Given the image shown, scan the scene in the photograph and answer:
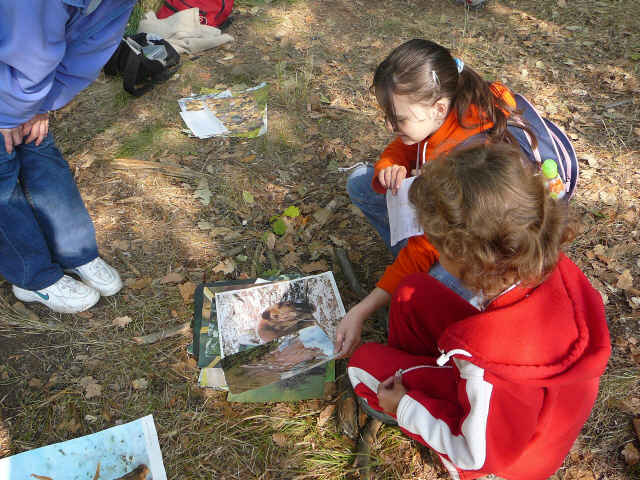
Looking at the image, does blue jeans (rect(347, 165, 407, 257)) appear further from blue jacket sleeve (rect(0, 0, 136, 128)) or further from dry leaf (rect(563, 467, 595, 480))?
blue jacket sleeve (rect(0, 0, 136, 128))

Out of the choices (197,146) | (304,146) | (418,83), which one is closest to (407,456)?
(418,83)

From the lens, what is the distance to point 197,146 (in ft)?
10.9

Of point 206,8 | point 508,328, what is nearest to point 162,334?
point 508,328

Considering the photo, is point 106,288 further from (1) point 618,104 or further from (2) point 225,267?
(1) point 618,104

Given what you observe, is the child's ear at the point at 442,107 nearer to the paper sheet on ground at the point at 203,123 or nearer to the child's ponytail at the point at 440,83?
the child's ponytail at the point at 440,83

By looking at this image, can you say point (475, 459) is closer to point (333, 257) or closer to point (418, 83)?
point (418, 83)

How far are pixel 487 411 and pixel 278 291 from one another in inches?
52.3

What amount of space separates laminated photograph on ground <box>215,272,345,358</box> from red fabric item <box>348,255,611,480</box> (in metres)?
0.86

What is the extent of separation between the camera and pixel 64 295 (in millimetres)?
2277

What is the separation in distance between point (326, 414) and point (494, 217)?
46.0 inches

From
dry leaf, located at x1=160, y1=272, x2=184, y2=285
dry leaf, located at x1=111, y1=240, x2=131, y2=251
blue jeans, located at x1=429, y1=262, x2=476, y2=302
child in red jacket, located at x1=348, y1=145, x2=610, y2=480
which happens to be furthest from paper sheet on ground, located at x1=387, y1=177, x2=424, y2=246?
dry leaf, located at x1=111, y1=240, x2=131, y2=251

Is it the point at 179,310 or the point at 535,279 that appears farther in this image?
the point at 179,310

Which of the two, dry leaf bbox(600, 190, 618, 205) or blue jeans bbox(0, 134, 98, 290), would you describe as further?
dry leaf bbox(600, 190, 618, 205)

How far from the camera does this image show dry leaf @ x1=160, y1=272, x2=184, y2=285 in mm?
2516
